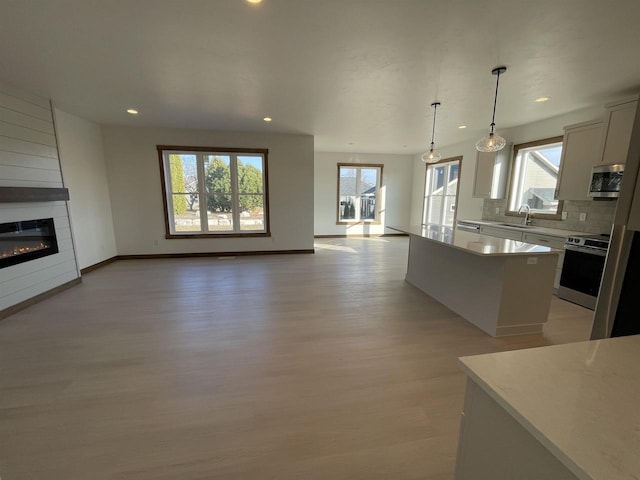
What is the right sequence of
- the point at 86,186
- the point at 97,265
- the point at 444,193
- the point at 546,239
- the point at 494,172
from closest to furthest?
the point at 546,239, the point at 86,186, the point at 97,265, the point at 494,172, the point at 444,193

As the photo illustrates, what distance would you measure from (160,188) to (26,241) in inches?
98.0

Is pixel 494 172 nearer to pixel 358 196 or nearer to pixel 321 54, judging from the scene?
pixel 358 196

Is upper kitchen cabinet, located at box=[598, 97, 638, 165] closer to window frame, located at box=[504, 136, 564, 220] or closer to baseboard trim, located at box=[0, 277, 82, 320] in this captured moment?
window frame, located at box=[504, 136, 564, 220]

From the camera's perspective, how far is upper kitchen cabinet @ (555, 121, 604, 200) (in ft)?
11.9

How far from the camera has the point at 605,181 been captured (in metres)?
3.43

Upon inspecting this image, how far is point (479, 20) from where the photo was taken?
1997mm

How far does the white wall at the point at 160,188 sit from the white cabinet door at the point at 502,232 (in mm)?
Result: 3543

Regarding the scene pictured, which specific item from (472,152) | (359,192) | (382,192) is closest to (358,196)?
(359,192)

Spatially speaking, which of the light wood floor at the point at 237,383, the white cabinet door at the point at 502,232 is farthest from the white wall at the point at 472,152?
the light wood floor at the point at 237,383

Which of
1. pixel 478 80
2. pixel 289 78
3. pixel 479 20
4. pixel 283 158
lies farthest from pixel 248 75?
pixel 283 158

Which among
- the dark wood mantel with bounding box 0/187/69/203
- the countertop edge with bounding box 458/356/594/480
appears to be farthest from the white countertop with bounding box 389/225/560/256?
the dark wood mantel with bounding box 0/187/69/203

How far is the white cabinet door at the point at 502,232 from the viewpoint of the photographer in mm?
4317

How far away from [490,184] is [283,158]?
4.27 m

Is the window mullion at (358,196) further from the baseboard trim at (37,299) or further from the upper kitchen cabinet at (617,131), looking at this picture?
the baseboard trim at (37,299)
